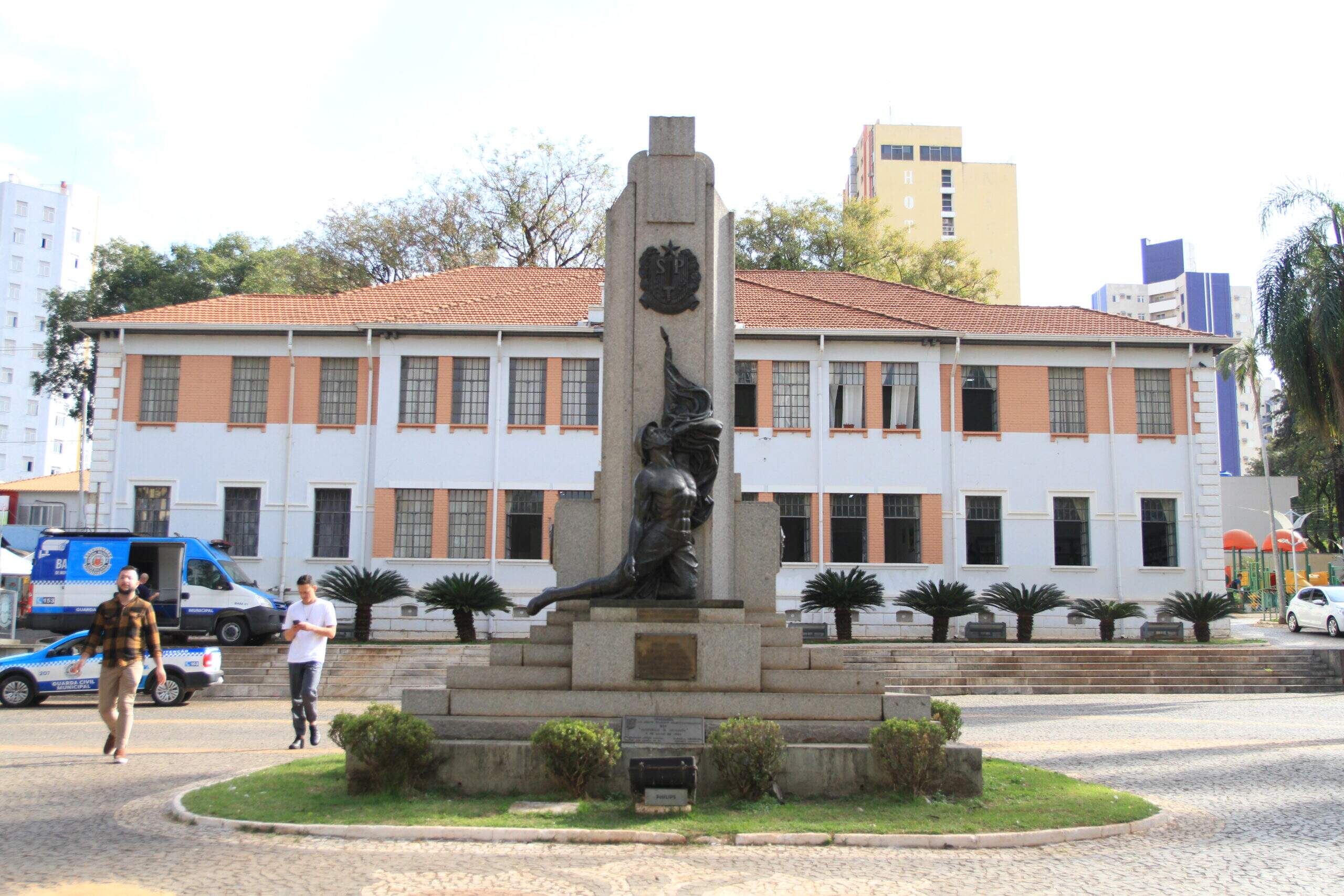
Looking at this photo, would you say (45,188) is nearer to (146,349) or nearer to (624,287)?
(146,349)

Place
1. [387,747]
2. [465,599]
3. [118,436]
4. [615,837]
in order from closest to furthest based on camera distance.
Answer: [615,837]
[387,747]
[465,599]
[118,436]

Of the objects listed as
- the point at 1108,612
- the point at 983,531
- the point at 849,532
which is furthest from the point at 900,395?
the point at 1108,612

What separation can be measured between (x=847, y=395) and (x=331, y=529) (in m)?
14.1

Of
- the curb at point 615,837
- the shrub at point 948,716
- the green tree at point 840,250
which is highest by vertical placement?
the green tree at point 840,250

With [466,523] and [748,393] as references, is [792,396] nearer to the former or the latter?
[748,393]

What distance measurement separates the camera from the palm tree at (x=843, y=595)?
25.0 metres

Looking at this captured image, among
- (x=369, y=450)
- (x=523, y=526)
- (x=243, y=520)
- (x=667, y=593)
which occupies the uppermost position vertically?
(x=369, y=450)

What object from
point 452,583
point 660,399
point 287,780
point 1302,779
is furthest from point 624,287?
point 452,583

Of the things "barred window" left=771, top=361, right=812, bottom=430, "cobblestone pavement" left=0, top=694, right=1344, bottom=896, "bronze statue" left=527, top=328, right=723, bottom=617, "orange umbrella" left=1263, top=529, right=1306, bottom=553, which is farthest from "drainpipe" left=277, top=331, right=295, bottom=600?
"orange umbrella" left=1263, top=529, right=1306, bottom=553

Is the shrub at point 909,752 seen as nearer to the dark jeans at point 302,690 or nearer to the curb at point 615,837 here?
the curb at point 615,837

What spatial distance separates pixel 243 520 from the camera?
29.5 meters

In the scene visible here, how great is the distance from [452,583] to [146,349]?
1215 centimetres

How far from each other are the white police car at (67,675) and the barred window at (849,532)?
655 inches

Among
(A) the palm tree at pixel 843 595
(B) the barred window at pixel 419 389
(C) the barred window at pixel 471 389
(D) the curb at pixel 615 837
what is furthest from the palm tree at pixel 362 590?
(D) the curb at pixel 615 837
